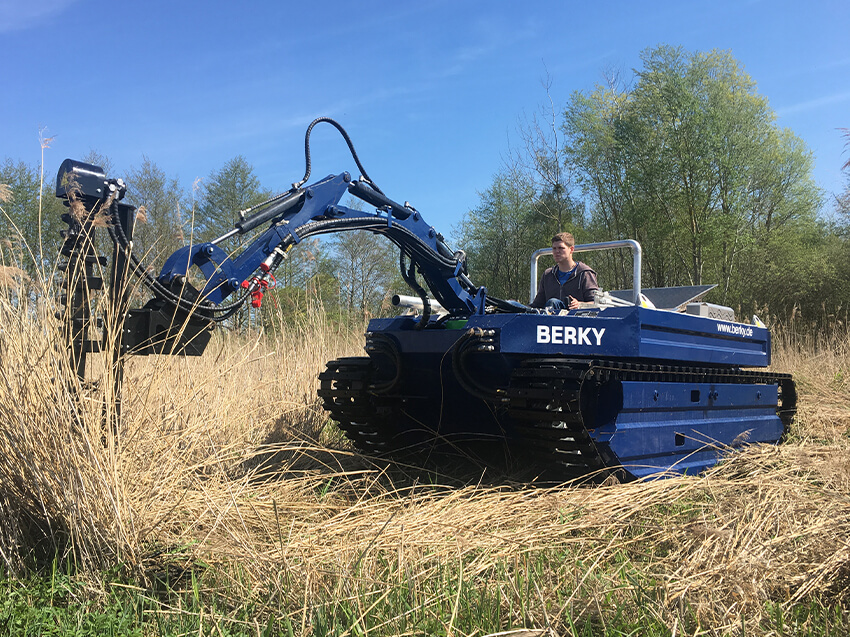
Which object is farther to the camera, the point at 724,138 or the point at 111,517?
the point at 724,138

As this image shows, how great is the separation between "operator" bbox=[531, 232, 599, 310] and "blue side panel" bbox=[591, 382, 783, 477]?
1.12 metres

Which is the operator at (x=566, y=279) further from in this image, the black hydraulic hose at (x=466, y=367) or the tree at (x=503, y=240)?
the tree at (x=503, y=240)

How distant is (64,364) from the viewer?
317cm

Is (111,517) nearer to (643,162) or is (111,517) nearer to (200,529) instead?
(200,529)

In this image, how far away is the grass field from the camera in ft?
8.23

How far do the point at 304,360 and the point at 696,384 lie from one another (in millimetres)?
4245

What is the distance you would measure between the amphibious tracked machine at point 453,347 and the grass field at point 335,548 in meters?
0.36

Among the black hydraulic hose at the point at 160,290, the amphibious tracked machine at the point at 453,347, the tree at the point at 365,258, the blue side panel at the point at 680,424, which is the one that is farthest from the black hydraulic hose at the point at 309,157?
the tree at the point at 365,258

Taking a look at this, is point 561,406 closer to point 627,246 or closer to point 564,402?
point 564,402

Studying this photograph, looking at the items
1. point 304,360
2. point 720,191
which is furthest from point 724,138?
point 304,360

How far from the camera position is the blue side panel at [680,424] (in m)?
4.71

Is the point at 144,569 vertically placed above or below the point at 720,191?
below

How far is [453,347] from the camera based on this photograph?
15.8 feet

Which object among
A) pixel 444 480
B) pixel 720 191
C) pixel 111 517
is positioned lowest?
pixel 444 480
